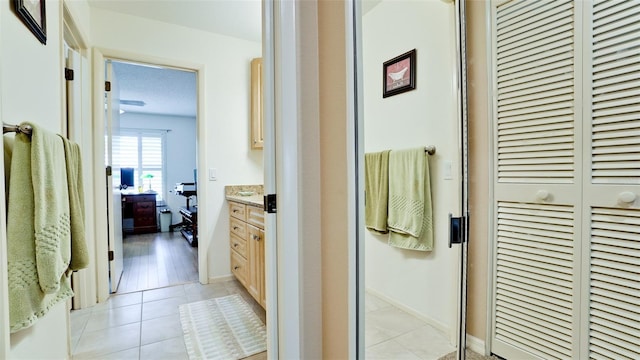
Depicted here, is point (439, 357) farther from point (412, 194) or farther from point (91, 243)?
point (91, 243)

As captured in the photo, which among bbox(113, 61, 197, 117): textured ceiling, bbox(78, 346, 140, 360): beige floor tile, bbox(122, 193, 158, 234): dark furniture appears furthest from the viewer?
bbox(122, 193, 158, 234): dark furniture

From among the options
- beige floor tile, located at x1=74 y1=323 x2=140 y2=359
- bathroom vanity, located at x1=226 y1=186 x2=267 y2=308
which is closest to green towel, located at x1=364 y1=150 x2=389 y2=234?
bathroom vanity, located at x1=226 y1=186 x2=267 y2=308

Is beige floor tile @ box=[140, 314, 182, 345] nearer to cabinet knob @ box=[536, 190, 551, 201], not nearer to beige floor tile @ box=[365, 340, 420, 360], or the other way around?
beige floor tile @ box=[365, 340, 420, 360]

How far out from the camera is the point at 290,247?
1.04 m

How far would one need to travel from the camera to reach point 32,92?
1.14 metres

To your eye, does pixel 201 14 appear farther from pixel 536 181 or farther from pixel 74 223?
pixel 536 181

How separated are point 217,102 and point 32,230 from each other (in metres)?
2.19

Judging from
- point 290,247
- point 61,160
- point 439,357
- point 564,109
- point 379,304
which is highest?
point 564,109

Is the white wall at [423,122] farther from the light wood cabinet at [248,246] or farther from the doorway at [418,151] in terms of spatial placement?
the light wood cabinet at [248,246]

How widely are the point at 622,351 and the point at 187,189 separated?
19.1ft

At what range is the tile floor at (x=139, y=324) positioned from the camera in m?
1.74

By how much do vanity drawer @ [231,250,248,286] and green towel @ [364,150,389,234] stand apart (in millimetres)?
1684

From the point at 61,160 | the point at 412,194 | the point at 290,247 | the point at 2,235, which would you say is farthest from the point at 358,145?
the point at 61,160

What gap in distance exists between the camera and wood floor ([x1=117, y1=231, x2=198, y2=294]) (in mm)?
2916
